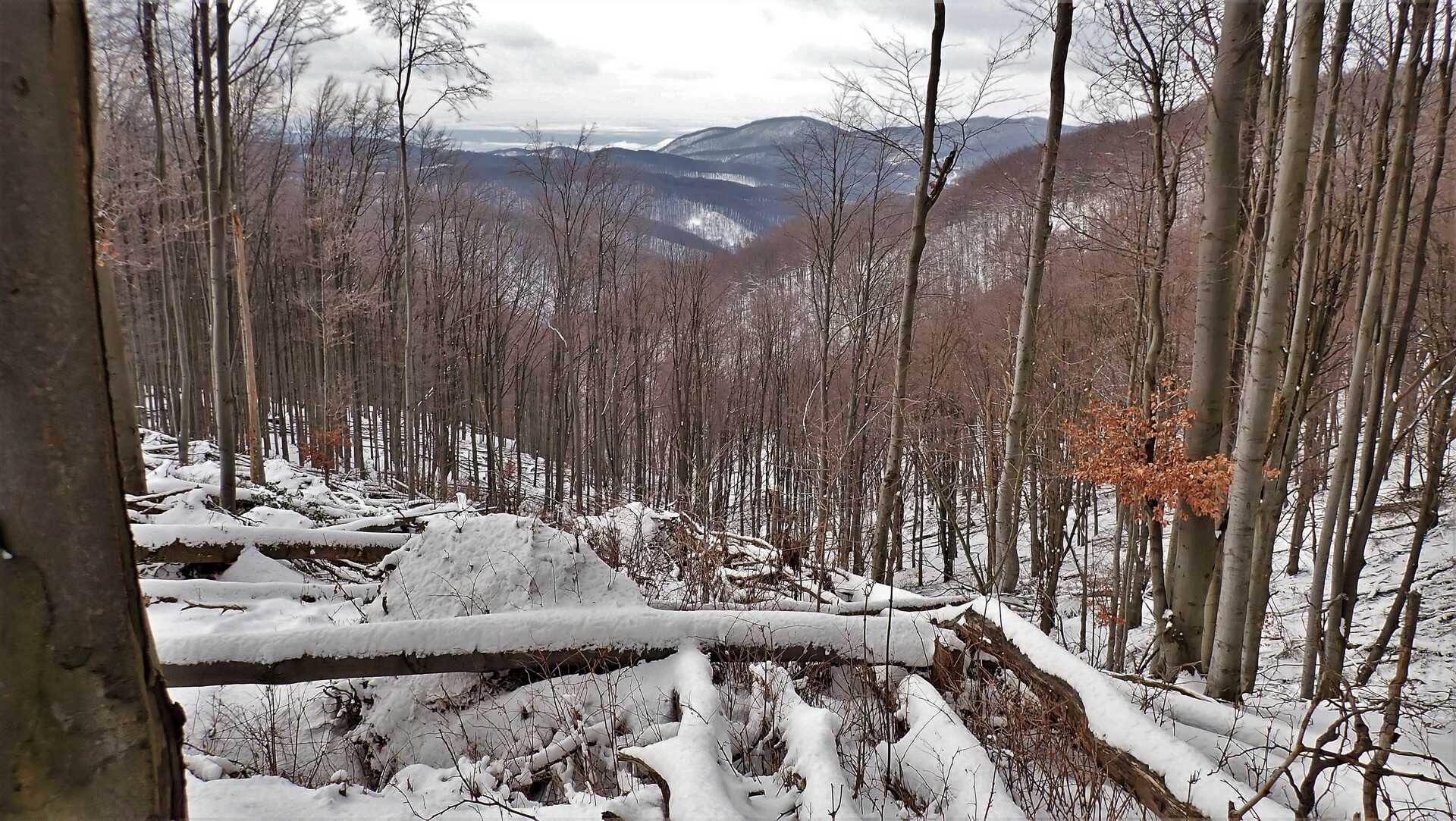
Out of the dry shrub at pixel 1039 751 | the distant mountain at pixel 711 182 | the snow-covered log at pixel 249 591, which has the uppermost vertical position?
the distant mountain at pixel 711 182

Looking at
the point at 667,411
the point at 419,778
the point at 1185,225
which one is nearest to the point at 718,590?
the point at 419,778

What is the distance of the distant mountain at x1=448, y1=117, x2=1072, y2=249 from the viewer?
63.4 metres

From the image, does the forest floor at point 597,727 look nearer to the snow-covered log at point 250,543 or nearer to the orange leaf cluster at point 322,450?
the snow-covered log at point 250,543

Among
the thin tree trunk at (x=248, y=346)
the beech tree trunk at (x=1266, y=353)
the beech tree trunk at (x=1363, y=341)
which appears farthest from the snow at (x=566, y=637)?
the thin tree trunk at (x=248, y=346)

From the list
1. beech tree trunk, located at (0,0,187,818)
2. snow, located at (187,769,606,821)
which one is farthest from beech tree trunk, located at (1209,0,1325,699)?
beech tree trunk, located at (0,0,187,818)

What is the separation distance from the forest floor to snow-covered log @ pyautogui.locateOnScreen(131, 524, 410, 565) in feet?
1.02

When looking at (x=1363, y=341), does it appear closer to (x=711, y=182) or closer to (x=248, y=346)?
(x=248, y=346)

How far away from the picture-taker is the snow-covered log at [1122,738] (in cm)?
231

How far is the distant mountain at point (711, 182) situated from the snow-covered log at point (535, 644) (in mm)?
31806

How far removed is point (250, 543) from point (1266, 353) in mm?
8446

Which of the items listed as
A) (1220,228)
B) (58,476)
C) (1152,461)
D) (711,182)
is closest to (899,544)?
(1152,461)

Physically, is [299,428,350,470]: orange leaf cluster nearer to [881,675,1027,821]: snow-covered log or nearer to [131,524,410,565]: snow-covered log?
[131,524,410,565]: snow-covered log

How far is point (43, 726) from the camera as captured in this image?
1.36m

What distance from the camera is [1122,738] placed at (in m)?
2.65
